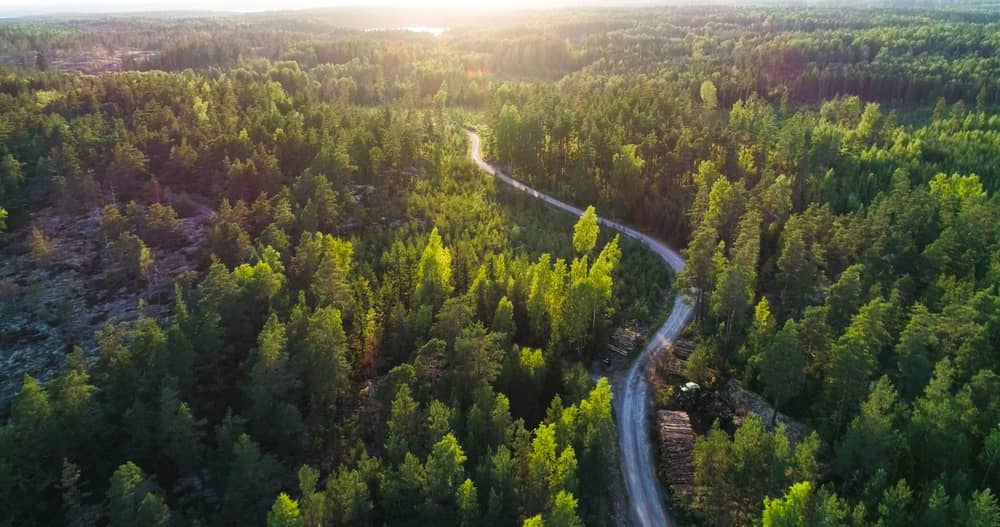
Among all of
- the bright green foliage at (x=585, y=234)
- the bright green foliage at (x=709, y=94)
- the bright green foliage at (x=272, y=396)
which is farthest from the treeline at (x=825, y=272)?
the bright green foliage at (x=272, y=396)

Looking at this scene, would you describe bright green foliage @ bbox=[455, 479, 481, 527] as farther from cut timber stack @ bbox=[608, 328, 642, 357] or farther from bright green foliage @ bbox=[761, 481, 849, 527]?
cut timber stack @ bbox=[608, 328, 642, 357]

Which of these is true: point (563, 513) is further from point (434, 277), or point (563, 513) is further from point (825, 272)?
point (825, 272)

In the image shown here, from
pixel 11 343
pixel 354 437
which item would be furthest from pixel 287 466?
pixel 11 343

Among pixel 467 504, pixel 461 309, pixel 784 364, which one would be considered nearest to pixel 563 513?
pixel 467 504

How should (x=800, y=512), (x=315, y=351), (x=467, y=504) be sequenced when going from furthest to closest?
(x=315, y=351) < (x=467, y=504) < (x=800, y=512)

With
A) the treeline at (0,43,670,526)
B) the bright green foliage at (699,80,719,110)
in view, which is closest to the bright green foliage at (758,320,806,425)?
the treeline at (0,43,670,526)

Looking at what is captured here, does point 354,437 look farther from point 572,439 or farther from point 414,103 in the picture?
point 414,103
